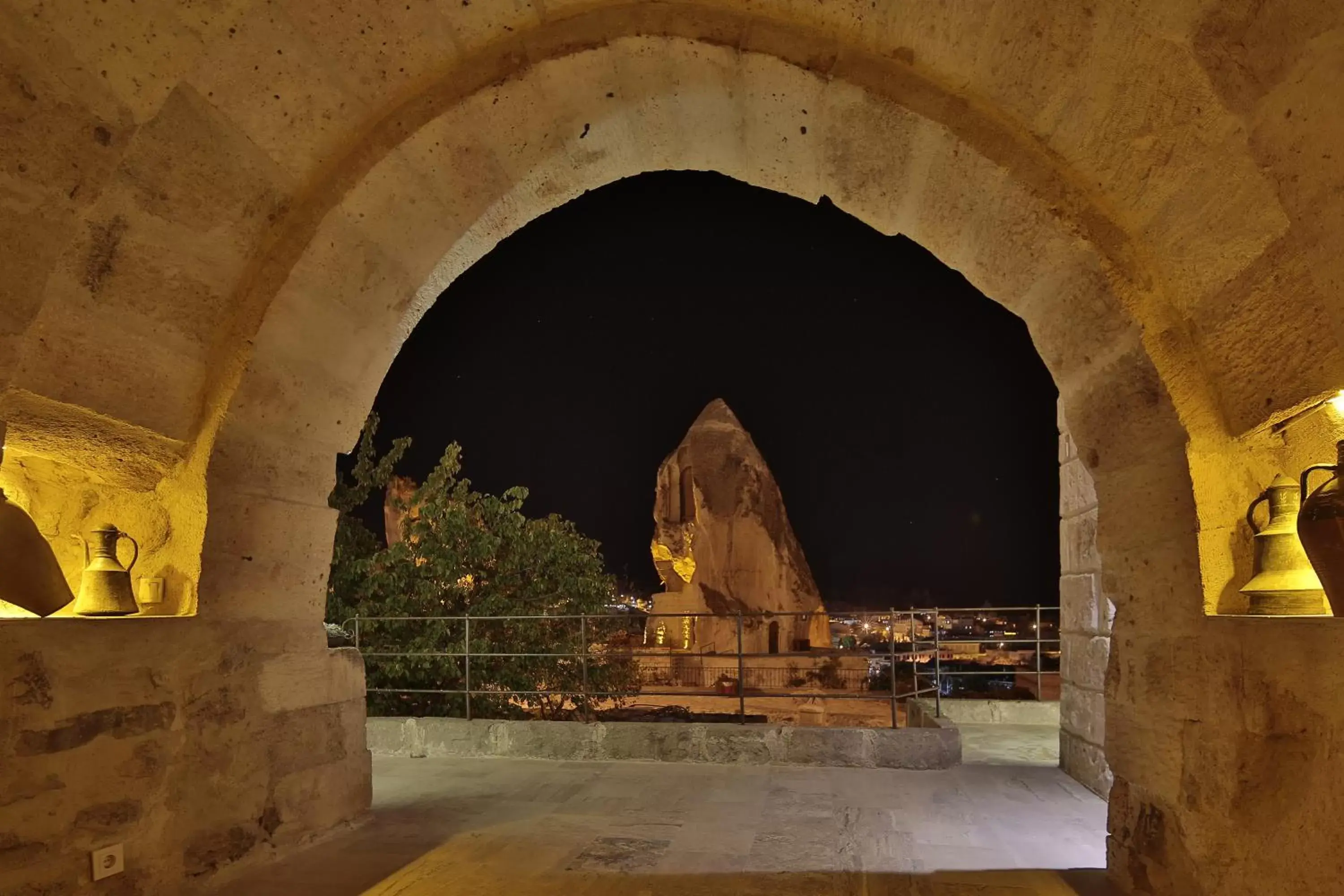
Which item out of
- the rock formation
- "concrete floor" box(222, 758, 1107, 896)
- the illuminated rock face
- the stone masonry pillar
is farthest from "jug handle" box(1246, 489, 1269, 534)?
the illuminated rock face

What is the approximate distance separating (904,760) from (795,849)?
165cm

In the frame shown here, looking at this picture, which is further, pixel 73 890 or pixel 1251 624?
pixel 73 890

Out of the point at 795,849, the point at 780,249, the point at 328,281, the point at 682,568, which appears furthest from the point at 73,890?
the point at 780,249

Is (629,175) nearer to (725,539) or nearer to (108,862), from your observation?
(108,862)

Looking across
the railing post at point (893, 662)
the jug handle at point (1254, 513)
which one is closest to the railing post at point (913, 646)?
the railing post at point (893, 662)

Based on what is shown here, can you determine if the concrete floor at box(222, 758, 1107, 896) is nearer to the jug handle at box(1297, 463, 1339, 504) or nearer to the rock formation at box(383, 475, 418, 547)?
the jug handle at box(1297, 463, 1339, 504)

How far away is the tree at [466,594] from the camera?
6805 mm

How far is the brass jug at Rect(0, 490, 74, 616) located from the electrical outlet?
705mm

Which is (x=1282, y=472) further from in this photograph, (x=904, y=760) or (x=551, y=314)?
(x=551, y=314)

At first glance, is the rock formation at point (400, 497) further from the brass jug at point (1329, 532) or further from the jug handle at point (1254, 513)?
the brass jug at point (1329, 532)

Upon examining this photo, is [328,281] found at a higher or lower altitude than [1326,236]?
higher

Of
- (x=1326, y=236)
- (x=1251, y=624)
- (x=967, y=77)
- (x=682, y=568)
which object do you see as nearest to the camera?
(x=1326, y=236)

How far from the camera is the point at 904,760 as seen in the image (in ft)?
14.4

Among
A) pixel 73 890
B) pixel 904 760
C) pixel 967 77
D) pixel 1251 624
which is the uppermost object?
pixel 967 77
